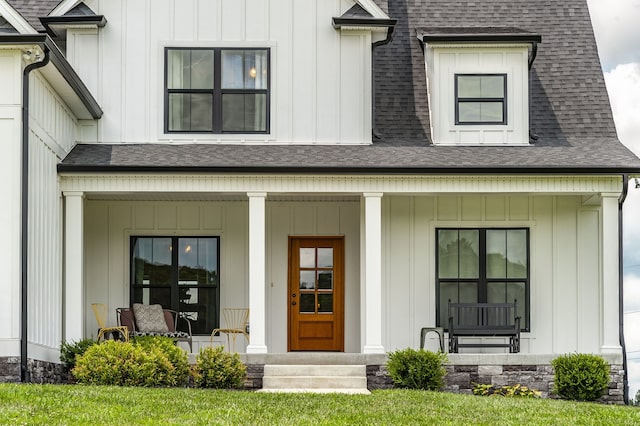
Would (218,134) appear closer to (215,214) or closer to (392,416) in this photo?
(215,214)

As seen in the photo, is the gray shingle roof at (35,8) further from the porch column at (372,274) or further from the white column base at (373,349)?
the white column base at (373,349)

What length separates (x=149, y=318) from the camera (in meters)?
18.0

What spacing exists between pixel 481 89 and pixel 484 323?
3903 millimetres

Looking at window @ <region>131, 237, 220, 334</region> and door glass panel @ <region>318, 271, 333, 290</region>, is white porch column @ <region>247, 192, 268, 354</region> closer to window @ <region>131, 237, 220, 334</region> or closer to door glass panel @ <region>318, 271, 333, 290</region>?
window @ <region>131, 237, 220, 334</region>

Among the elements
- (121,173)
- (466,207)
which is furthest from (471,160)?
(121,173)

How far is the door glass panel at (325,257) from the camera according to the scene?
19.3 m

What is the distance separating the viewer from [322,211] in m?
19.2

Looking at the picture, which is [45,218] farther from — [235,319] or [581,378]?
[581,378]

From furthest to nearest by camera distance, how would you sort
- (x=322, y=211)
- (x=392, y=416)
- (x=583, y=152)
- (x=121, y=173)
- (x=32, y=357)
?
(x=322, y=211) < (x=583, y=152) < (x=121, y=173) < (x=32, y=357) < (x=392, y=416)

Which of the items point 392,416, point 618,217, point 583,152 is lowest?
point 392,416

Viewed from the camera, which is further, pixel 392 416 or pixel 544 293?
pixel 544 293

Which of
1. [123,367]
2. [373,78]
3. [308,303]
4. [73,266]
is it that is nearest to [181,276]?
[308,303]

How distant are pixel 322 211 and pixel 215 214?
6.02 ft

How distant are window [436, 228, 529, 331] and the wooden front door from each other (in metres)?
1.87
